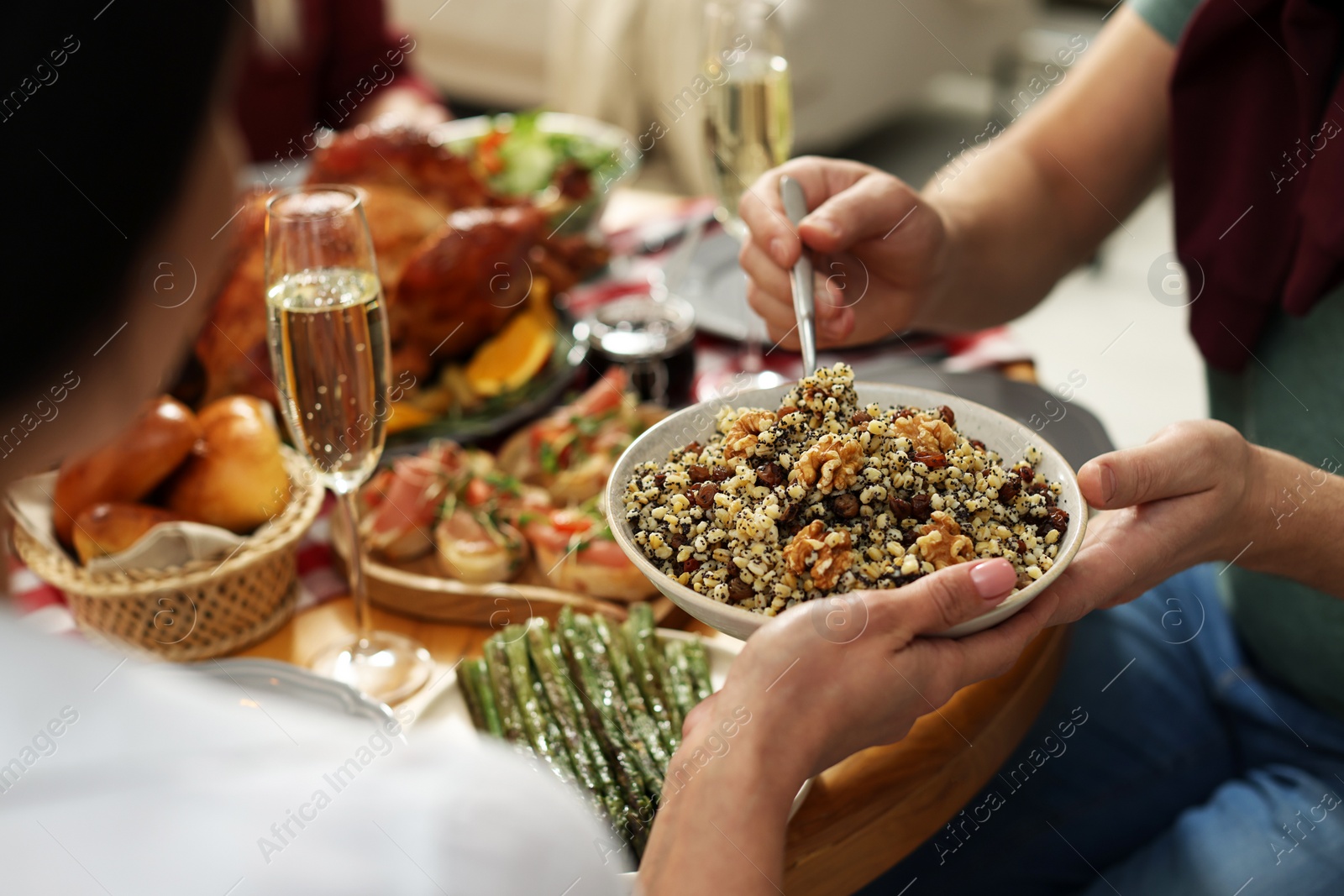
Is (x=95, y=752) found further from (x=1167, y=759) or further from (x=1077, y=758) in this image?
(x=1167, y=759)

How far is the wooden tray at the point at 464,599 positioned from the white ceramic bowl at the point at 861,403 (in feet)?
0.80

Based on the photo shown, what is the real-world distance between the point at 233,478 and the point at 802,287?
2.22ft

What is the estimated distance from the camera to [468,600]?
1179 millimetres

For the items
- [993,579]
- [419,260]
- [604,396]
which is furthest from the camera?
[419,260]

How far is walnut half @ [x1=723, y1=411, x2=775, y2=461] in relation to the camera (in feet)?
2.99

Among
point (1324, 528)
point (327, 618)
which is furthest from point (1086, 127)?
point (327, 618)

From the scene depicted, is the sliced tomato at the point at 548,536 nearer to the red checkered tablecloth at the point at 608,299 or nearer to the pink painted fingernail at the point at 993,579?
the red checkered tablecloth at the point at 608,299

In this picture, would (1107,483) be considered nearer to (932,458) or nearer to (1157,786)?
(932,458)

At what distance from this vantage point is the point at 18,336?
42cm

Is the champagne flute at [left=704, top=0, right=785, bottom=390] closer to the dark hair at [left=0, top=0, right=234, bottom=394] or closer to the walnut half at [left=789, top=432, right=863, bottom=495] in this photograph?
the walnut half at [left=789, top=432, right=863, bottom=495]

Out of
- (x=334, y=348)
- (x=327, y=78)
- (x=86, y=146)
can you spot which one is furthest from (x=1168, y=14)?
(x=327, y=78)

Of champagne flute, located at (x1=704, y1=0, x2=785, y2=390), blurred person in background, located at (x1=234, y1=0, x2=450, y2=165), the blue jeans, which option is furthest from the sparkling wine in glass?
blurred person in background, located at (x1=234, y1=0, x2=450, y2=165)

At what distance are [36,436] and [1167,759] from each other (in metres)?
1.31

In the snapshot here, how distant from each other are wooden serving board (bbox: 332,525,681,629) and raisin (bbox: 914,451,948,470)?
372 millimetres
